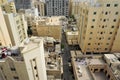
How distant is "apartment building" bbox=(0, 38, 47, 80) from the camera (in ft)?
51.8

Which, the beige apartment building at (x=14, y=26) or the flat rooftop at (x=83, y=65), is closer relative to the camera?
the beige apartment building at (x=14, y=26)

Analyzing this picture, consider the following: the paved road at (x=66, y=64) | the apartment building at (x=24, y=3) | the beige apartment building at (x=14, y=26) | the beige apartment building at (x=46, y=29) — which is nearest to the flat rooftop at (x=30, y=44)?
the beige apartment building at (x=14, y=26)

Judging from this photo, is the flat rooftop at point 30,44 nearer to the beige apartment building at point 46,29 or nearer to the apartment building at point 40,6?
the beige apartment building at point 46,29

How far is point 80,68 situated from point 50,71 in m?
11.1

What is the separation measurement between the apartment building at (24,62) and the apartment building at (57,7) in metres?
69.7

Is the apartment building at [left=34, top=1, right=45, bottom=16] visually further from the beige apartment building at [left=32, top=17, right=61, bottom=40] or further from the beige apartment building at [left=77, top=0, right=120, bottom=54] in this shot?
the beige apartment building at [left=77, top=0, right=120, bottom=54]

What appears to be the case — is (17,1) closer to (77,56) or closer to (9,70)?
(77,56)

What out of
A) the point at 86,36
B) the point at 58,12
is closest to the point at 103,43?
the point at 86,36

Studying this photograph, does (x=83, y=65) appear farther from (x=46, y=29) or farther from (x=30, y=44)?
(x=30, y=44)

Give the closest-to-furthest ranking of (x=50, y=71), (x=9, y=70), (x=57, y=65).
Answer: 1. (x=9, y=70)
2. (x=50, y=71)
3. (x=57, y=65)

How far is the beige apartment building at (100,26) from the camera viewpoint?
35.0 meters

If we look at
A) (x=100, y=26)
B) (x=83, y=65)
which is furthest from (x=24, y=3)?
(x=83, y=65)

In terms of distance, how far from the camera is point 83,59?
38.9 m

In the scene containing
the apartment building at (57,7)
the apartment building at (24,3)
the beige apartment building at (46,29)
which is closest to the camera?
the beige apartment building at (46,29)
